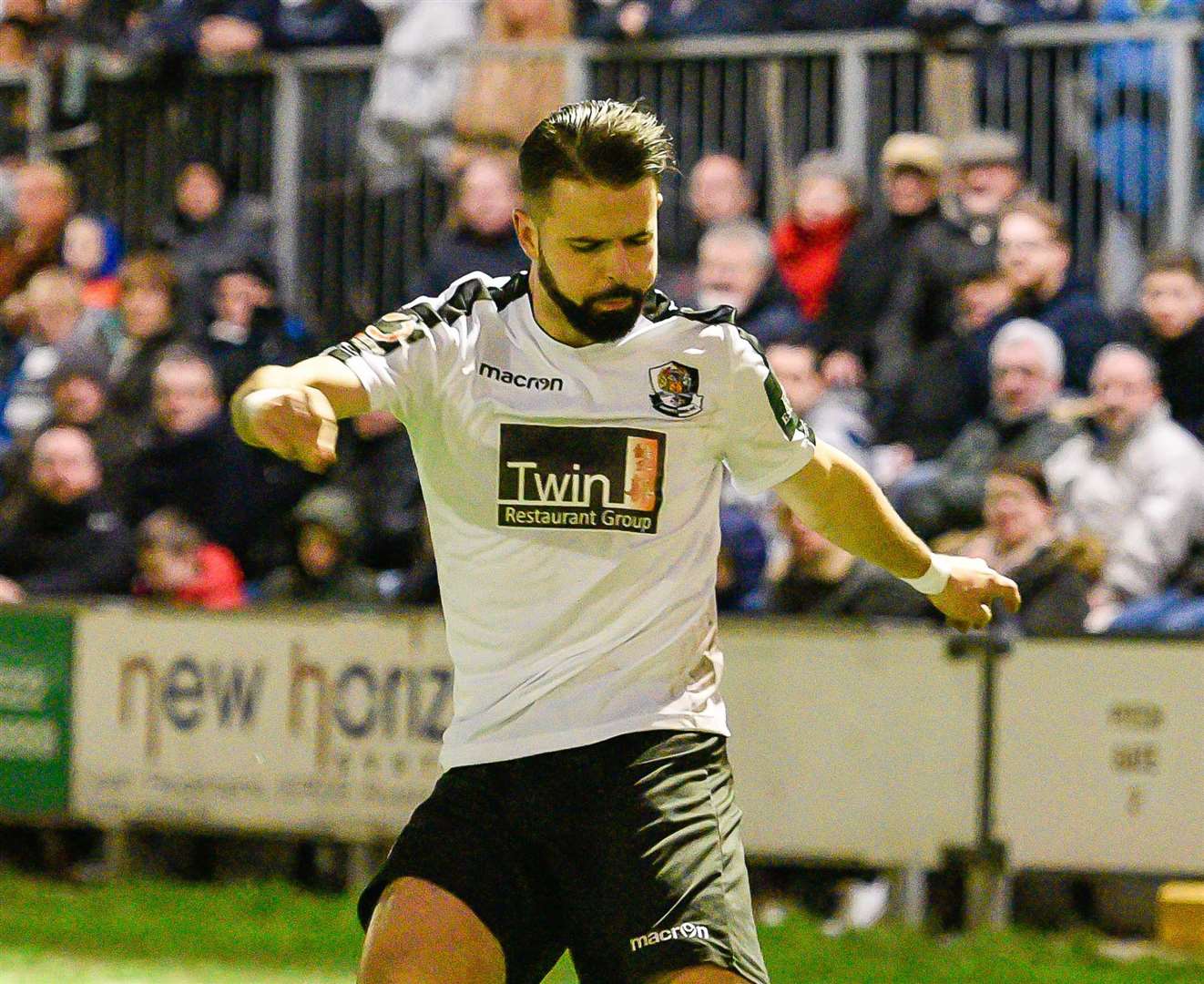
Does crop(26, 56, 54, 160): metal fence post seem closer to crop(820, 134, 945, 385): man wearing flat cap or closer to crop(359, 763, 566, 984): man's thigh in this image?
crop(820, 134, 945, 385): man wearing flat cap

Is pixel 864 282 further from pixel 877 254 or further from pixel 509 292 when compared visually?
pixel 509 292

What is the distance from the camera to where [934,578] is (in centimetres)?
446

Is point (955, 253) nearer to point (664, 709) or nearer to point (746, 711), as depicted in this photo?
point (746, 711)

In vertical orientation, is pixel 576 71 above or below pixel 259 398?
above

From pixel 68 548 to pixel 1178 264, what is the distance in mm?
5382

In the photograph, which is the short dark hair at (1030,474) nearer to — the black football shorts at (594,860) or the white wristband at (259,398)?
the black football shorts at (594,860)

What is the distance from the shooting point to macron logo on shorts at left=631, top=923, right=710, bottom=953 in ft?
12.8

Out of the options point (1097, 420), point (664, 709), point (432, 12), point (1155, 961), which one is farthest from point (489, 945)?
point (432, 12)

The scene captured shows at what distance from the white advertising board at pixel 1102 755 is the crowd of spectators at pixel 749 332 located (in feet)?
0.73

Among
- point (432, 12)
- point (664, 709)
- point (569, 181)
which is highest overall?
point (432, 12)

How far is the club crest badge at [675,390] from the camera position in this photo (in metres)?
4.12

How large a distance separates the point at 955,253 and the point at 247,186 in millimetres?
4531

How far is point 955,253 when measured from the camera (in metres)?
10.0

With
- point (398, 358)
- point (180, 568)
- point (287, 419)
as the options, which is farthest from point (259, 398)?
point (180, 568)
